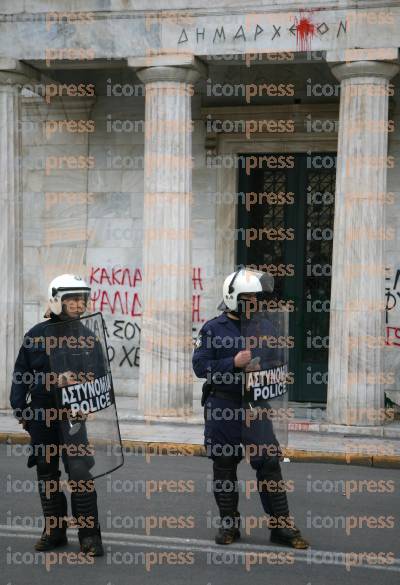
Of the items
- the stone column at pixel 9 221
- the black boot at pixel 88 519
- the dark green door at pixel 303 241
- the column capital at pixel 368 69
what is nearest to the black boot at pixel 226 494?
the black boot at pixel 88 519

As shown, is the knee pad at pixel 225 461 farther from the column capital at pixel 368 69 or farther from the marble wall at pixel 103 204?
the marble wall at pixel 103 204

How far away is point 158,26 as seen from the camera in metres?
13.4

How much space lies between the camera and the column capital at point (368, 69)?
12.8 meters

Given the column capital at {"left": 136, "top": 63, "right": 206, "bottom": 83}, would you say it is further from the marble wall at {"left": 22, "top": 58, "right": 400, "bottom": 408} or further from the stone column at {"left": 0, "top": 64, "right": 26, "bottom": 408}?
the marble wall at {"left": 22, "top": 58, "right": 400, "bottom": 408}

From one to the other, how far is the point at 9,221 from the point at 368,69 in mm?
5134

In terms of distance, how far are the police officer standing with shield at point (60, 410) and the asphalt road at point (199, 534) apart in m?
0.29

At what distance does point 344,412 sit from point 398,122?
4.34m

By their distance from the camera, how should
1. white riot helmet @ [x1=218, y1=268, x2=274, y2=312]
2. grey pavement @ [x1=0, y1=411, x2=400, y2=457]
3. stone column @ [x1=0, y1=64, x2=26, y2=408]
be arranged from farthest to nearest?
stone column @ [x1=0, y1=64, x2=26, y2=408]
grey pavement @ [x1=0, y1=411, x2=400, y2=457]
white riot helmet @ [x1=218, y1=268, x2=274, y2=312]

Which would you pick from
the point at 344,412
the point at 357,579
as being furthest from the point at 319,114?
the point at 357,579

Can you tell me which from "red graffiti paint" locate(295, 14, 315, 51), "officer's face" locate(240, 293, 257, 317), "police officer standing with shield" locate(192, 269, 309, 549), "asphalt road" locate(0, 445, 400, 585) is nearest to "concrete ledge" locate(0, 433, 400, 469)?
"asphalt road" locate(0, 445, 400, 585)

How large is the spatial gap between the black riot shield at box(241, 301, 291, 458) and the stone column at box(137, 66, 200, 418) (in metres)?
5.76

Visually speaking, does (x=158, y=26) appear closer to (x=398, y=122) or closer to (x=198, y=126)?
(x=198, y=126)

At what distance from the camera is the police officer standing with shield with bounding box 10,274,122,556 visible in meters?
7.29

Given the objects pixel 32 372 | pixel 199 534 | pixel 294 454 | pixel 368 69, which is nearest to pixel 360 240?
pixel 368 69
